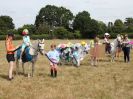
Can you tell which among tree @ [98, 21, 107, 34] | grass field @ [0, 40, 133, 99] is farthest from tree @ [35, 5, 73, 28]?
grass field @ [0, 40, 133, 99]

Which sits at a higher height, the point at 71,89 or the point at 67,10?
the point at 67,10

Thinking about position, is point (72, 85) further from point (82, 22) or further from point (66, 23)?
point (66, 23)

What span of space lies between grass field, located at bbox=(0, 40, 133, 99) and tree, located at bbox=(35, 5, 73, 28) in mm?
116150

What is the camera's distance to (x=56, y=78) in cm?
1714

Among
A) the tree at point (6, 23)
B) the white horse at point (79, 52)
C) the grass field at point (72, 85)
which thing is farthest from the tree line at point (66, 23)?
the grass field at point (72, 85)

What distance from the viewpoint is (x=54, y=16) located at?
454 feet

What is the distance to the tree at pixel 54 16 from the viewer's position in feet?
446

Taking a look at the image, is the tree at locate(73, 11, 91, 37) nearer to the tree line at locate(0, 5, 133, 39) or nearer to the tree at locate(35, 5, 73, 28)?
the tree line at locate(0, 5, 133, 39)

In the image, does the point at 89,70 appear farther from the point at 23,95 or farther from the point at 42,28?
the point at 42,28

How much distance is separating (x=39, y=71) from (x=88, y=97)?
23.3ft

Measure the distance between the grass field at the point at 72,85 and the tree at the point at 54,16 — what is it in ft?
381

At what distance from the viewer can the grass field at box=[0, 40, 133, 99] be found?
13.3m

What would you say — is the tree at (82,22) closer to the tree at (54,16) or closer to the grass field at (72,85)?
the tree at (54,16)

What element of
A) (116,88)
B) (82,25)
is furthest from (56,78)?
(82,25)
